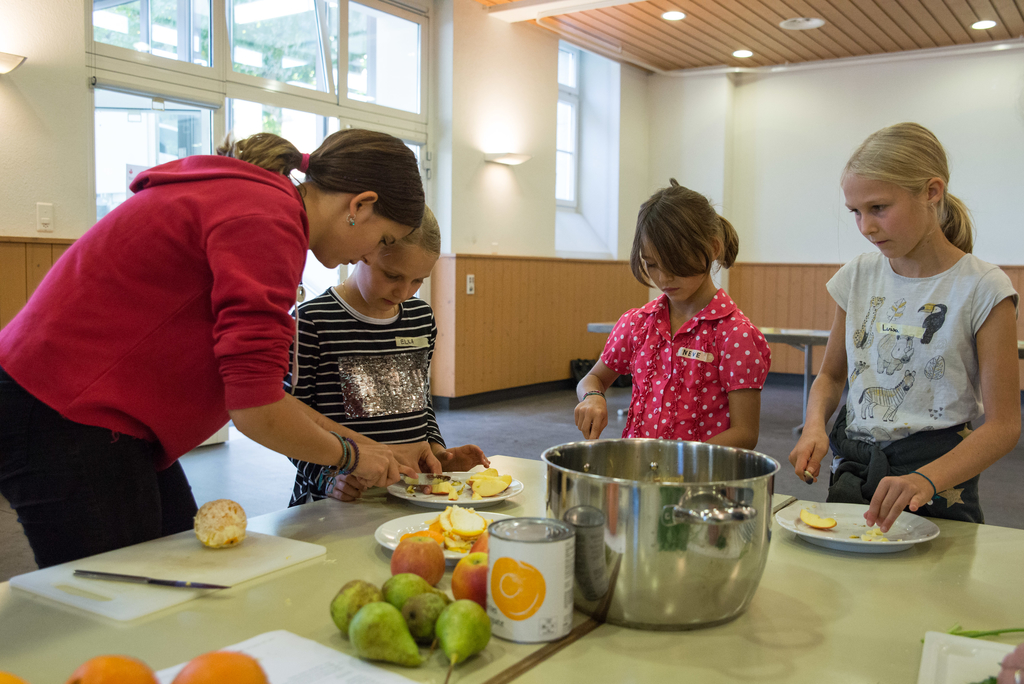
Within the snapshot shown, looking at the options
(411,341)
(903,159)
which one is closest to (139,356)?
(411,341)

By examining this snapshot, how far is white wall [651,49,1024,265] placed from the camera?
7.07 meters

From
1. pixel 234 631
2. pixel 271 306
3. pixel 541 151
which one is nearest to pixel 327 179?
pixel 271 306

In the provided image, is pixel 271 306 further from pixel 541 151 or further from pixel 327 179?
pixel 541 151

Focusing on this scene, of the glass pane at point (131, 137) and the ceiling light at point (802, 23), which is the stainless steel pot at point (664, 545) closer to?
the glass pane at point (131, 137)

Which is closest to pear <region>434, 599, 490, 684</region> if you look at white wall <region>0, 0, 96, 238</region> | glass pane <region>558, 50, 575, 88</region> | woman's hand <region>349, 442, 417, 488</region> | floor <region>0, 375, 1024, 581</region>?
woman's hand <region>349, 442, 417, 488</region>

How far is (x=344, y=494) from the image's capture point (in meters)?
1.38

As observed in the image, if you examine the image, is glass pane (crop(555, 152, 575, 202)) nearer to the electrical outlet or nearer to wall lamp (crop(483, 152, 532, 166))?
wall lamp (crop(483, 152, 532, 166))

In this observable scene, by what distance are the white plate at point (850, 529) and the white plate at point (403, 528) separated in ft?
1.45

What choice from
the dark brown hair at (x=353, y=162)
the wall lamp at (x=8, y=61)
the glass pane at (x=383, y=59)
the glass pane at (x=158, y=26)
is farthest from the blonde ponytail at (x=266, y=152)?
the glass pane at (x=383, y=59)

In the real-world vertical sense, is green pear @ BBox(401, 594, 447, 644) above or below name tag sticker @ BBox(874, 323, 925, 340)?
below

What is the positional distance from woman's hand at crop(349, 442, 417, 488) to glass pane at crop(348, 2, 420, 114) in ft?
16.4

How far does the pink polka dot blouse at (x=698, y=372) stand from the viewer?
5.31 feet

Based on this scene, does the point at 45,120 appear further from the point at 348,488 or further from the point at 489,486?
the point at 489,486

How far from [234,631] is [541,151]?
6.71 metres
